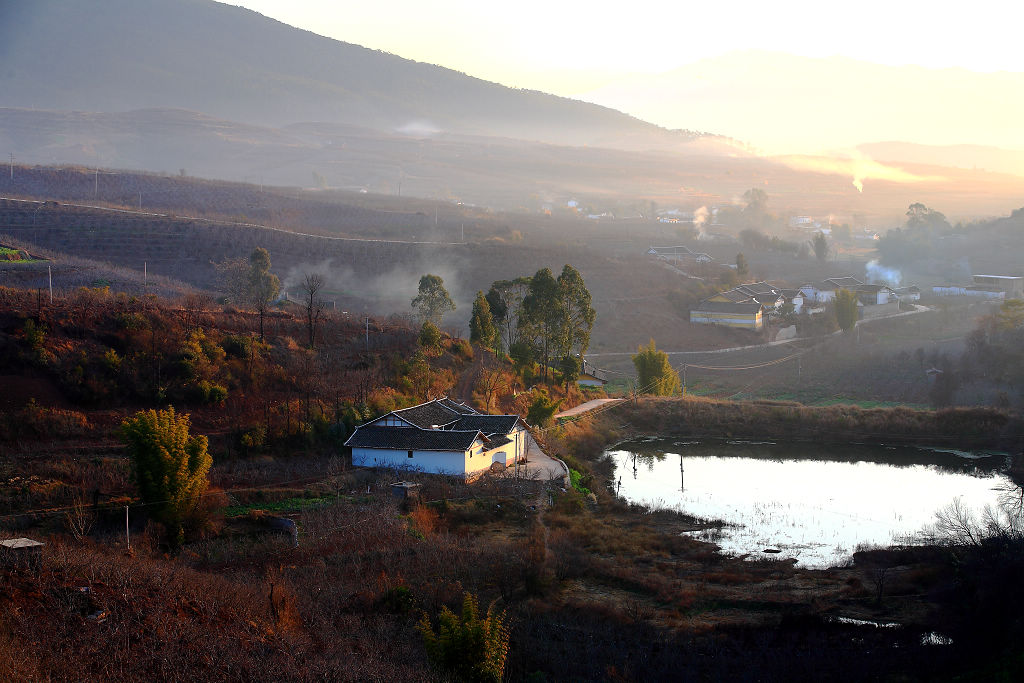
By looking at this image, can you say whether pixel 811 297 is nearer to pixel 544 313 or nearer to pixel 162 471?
pixel 544 313

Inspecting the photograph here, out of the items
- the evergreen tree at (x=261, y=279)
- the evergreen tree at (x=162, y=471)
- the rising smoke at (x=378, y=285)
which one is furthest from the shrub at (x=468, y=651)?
the rising smoke at (x=378, y=285)

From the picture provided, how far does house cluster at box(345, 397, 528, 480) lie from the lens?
21.4 meters

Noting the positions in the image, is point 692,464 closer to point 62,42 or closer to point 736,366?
point 736,366

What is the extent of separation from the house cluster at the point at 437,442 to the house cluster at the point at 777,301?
28.0 m

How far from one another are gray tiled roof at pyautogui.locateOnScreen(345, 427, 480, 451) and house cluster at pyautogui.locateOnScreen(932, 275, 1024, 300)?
43228 millimetres

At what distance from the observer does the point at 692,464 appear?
27000 millimetres

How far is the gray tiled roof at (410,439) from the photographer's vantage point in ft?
70.4

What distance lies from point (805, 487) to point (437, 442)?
946 centimetres

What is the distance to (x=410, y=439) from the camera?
2183 cm

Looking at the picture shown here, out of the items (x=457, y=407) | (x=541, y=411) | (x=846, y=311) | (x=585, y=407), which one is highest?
(x=846, y=311)

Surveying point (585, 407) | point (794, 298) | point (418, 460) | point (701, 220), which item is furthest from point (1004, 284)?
point (418, 460)

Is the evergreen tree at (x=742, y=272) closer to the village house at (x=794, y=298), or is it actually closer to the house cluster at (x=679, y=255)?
the house cluster at (x=679, y=255)

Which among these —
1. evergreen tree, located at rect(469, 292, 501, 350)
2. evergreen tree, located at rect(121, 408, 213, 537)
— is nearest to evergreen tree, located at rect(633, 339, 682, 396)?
evergreen tree, located at rect(469, 292, 501, 350)

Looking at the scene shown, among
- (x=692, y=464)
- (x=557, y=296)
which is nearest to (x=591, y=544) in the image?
(x=692, y=464)
